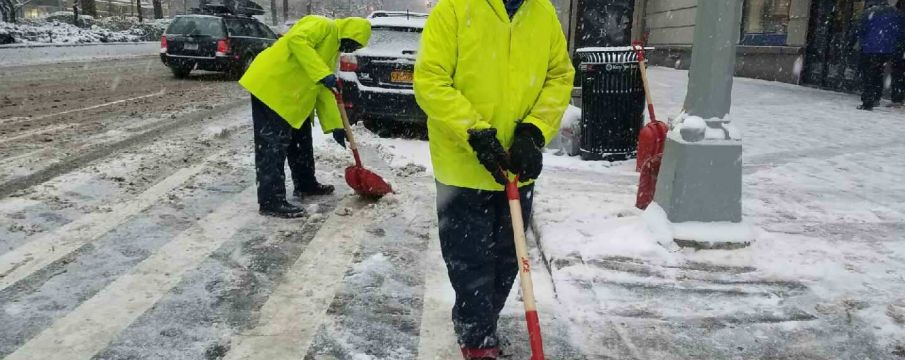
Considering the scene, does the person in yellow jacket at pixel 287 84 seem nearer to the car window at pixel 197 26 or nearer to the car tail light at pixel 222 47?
the car tail light at pixel 222 47

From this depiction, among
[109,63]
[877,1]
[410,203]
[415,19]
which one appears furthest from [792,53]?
[109,63]

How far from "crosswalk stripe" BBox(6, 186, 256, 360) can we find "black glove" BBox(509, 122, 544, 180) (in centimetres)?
203

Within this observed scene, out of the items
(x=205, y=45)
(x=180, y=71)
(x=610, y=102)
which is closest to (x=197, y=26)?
(x=205, y=45)

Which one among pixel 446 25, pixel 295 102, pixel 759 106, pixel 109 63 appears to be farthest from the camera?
pixel 109 63

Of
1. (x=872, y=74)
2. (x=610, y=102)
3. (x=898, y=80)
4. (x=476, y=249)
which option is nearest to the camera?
(x=476, y=249)

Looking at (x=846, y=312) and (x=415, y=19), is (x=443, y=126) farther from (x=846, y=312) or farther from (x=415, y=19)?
(x=415, y=19)

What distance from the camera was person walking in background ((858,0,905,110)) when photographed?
1089 centimetres

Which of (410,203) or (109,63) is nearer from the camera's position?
(410,203)

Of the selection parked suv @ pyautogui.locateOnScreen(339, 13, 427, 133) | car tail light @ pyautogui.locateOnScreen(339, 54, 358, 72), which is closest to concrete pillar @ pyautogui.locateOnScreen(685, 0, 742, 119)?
parked suv @ pyautogui.locateOnScreen(339, 13, 427, 133)

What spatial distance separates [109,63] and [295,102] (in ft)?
65.2

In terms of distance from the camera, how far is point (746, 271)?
3973 millimetres

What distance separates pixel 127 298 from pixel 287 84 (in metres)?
2.04

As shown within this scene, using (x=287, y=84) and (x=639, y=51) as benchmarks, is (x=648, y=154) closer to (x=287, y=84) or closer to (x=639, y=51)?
(x=639, y=51)

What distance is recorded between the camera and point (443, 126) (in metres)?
2.71
